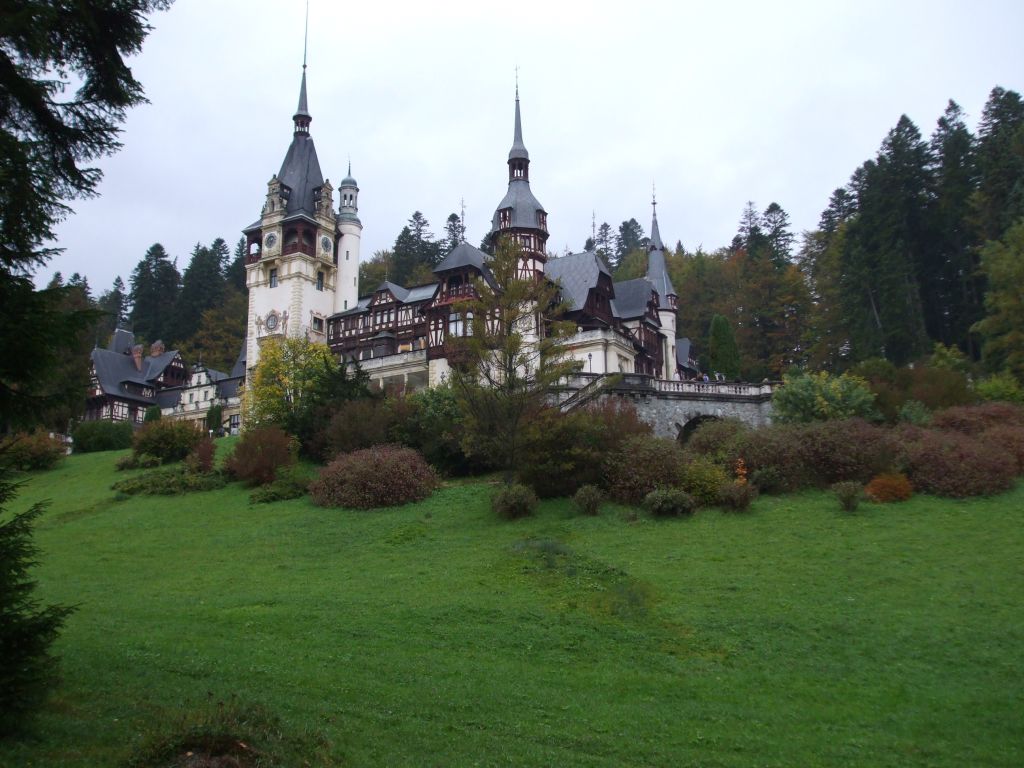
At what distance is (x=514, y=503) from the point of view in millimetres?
29031

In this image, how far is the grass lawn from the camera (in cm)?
1294

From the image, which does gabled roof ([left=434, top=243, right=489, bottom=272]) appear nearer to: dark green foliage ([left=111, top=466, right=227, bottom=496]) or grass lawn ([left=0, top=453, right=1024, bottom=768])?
dark green foliage ([left=111, top=466, right=227, bottom=496])

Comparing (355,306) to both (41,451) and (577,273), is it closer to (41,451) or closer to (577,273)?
(577,273)

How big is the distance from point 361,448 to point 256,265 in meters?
34.9

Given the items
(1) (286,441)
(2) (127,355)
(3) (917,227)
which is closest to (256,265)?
(2) (127,355)

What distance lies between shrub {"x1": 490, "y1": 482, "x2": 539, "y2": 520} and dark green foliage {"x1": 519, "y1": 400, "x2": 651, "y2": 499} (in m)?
1.79

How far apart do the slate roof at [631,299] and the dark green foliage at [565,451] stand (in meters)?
25.3

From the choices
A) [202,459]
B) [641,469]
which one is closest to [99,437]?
[202,459]

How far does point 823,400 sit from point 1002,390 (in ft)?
28.1

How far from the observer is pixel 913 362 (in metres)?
48.7

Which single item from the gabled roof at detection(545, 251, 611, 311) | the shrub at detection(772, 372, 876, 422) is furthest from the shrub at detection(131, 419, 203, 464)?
the shrub at detection(772, 372, 876, 422)

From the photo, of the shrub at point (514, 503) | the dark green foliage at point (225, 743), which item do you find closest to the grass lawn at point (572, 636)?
the dark green foliage at point (225, 743)

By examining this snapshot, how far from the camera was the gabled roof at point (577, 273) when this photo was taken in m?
53.6

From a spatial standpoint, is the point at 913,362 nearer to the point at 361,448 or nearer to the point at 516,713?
the point at 361,448
